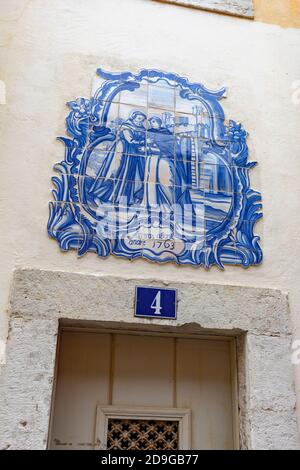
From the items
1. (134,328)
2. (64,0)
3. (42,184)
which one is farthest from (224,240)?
(64,0)

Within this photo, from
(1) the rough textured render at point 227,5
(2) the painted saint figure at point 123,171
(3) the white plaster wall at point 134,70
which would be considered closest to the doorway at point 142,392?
(3) the white plaster wall at point 134,70

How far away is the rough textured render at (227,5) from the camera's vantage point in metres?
3.23

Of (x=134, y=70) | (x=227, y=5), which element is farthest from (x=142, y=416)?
(x=227, y=5)

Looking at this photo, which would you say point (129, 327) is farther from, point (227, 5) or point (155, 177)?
point (227, 5)

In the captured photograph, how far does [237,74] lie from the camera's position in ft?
10.3

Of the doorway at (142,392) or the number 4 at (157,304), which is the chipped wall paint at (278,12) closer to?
the number 4 at (157,304)

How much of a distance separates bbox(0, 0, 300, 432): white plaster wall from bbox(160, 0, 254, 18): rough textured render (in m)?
0.04

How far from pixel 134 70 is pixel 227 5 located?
82 centimetres

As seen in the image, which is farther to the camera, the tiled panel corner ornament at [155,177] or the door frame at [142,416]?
the tiled panel corner ornament at [155,177]

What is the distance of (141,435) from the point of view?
2521mm

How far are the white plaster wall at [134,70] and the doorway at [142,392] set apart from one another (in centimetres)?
36

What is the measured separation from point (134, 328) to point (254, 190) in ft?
Answer: 3.30
